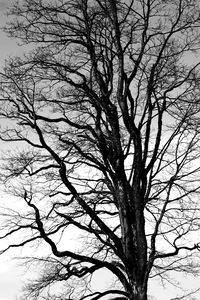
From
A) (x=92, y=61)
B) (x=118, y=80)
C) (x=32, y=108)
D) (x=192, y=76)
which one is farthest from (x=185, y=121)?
(x=32, y=108)

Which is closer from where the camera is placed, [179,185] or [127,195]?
[127,195]

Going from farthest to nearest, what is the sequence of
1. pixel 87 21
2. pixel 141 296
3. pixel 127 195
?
pixel 87 21 → pixel 127 195 → pixel 141 296

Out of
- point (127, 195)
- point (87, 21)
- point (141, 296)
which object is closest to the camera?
point (141, 296)

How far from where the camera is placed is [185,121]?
1223cm

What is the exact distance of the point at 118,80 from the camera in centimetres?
1230

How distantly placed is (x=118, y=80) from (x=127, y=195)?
2.93 meters

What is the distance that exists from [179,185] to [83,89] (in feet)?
11.6

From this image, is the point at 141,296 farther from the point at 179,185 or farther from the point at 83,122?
the point at 83,122

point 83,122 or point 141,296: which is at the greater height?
point 83,122

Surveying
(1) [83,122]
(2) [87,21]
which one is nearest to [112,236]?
(1) [83,122]

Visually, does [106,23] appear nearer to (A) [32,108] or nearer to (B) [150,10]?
(B) [150,10]

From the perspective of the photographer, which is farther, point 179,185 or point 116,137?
point 179,185

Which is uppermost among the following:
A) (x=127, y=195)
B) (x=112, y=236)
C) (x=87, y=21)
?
(x=87, y=21)

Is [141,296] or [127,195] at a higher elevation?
[127,195]
